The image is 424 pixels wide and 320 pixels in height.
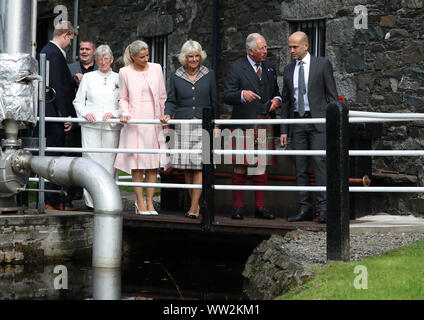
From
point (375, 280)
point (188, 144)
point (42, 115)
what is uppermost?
point (42, 115)

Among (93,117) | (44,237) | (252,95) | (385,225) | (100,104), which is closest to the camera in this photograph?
(385,225)

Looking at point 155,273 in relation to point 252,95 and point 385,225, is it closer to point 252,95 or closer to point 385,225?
point 252,95

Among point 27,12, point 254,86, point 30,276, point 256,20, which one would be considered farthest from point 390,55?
point 30,276

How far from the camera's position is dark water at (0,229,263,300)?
6.63m

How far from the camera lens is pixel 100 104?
8680mm

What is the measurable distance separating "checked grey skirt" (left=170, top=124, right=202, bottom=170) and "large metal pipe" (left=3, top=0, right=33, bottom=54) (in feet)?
5.63

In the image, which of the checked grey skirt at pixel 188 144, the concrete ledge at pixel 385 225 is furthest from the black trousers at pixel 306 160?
the checked grey skirt at pixel 188 144

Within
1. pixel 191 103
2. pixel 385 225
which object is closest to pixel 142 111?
pixel 191 103

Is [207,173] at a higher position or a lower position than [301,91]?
lower

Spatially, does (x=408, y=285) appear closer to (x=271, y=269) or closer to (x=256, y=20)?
(x=271, y=269)

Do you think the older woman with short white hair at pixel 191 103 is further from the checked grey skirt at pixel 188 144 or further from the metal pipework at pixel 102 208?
the metal pipework at pixel 102 208

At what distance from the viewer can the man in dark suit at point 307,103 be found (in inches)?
311

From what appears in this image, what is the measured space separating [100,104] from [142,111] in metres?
0.54

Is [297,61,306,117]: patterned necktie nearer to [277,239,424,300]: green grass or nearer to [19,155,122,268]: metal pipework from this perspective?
[277,239,424,300]: green grass
